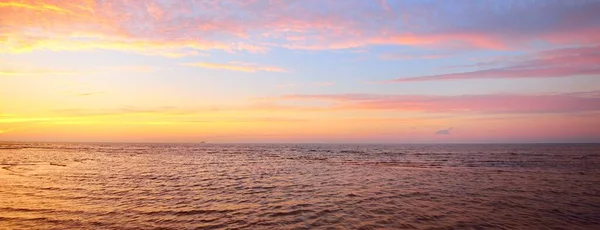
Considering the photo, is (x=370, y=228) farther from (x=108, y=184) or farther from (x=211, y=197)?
(x=108, y=184)

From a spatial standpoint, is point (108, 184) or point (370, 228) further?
point (108, 184)

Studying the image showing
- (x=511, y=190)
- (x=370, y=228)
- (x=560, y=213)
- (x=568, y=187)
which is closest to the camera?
(x=370, y=228)

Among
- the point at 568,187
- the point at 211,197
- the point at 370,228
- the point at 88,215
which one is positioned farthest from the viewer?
the point at 568,187

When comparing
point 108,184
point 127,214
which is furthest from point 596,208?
point 108,184

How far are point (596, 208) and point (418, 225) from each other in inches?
529

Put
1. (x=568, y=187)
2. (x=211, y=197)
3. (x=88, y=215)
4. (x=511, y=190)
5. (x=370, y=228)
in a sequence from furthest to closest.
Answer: (x=568, y=187), (x=511, y=190), (x=211, y=197), (x=88, y=215), (x=370, y=228)

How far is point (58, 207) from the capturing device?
19.1 meters

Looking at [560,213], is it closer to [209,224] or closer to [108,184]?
[209,224]

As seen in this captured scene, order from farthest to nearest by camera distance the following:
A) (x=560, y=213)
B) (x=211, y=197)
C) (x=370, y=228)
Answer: (x=211, y=197) < (x=560, y=213) < (x=370, y=228)

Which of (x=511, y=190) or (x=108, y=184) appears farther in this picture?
(x=108, y=184)

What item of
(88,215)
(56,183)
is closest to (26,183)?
(56,183)

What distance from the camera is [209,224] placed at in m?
15.8

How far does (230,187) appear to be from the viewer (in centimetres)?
2852

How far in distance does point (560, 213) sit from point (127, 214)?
24634mm
